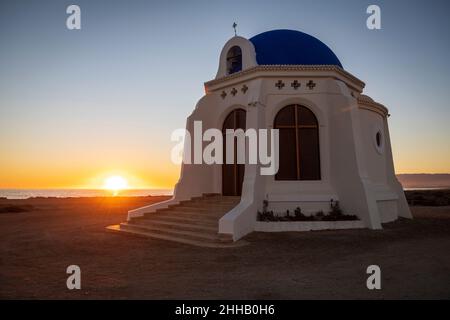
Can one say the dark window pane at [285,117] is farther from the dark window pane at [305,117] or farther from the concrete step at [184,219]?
the concrete step at [184,219]

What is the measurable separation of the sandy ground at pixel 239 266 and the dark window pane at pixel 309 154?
323 centimetres

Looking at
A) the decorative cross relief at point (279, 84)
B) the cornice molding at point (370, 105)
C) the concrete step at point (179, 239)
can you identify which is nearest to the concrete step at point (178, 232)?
the concrete step at point (179, 239)

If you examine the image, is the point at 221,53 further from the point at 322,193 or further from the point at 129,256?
the point at 129,256

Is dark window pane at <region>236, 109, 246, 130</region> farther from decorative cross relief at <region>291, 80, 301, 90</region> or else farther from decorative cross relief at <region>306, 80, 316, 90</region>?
decorative cross relief at <region>306, 80, 316, 90</region>

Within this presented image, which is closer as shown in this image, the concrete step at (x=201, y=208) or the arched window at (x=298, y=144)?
the concrete step at (x=201, y=208)

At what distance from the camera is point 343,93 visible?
45.5 ft

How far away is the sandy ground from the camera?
19.3ft

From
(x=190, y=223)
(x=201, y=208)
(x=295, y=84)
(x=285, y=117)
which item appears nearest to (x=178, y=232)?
(x=190, y=223)

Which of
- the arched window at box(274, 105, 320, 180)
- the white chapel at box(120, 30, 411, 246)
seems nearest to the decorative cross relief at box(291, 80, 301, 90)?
the white chapel at box(120, 30, 411, 246)

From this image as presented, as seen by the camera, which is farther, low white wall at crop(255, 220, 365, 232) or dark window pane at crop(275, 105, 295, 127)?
dark window pane at crop(275, 105, 295, 127)

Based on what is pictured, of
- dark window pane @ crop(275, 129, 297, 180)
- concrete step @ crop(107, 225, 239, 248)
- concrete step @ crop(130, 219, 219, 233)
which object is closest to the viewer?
concrete step @ crop(107, 225, 239, 248)

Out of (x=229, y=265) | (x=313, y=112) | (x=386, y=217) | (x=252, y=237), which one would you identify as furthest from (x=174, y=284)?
(x=386, y=217)

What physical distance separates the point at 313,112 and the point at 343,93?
1.51 metres

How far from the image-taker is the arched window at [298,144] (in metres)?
14.1
